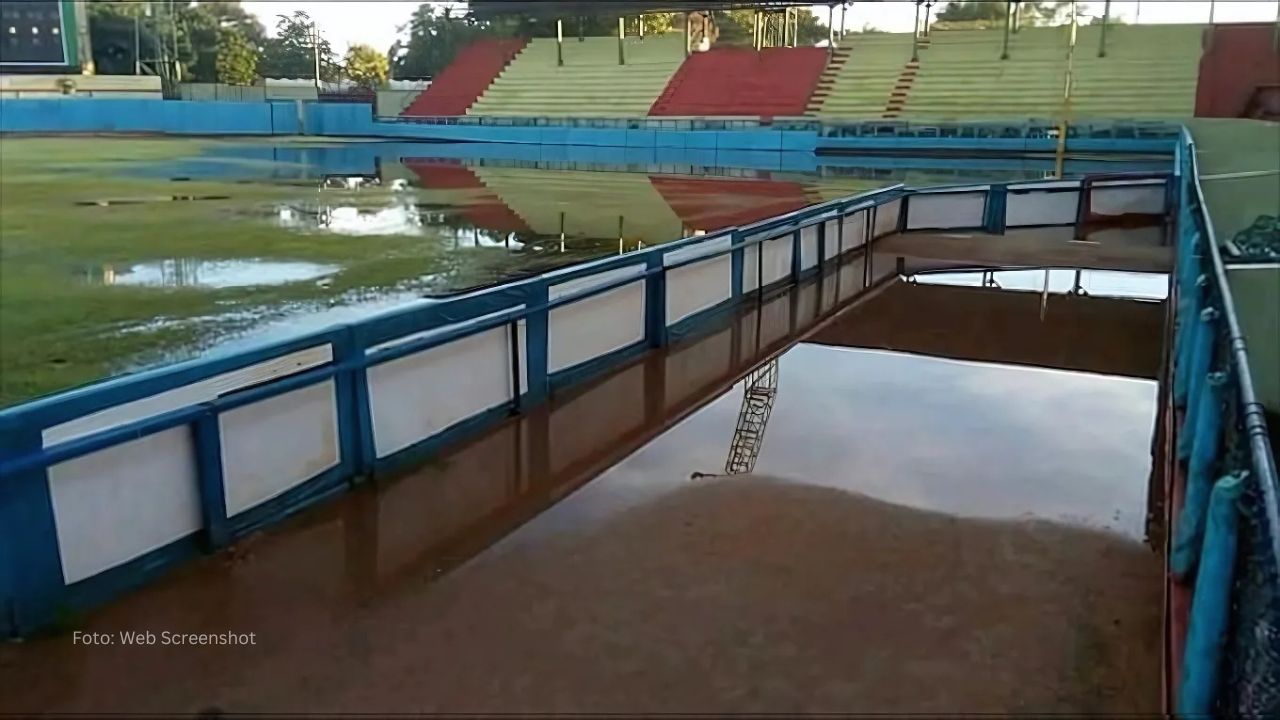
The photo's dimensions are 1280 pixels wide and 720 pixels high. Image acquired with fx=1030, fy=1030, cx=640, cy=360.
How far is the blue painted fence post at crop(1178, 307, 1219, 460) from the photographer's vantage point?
155 inches

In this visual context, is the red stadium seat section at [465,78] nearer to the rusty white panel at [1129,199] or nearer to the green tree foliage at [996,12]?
the green tree foliage at [996,12]

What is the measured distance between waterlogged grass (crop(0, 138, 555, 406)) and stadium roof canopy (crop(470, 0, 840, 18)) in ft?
69.1

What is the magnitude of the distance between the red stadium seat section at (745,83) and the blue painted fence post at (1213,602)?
Result: 119ft

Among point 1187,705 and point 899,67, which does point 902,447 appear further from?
point 899,67

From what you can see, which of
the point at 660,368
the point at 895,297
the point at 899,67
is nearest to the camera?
the point at 660,368

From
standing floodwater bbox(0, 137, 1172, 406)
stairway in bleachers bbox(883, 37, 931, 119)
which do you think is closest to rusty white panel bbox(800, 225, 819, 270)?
standing floodwater bbox(0, 137, 1172, 406)

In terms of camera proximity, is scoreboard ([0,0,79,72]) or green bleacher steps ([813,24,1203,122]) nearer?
scoreboard ([0,0,79,72])

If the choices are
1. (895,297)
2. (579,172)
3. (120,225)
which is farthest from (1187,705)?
(579,172)

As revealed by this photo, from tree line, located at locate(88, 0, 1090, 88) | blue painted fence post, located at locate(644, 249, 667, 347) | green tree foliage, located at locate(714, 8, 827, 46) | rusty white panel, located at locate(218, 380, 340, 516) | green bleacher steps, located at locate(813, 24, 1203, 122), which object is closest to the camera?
rusty white panel, located at locate(218, 380, 340, 516)

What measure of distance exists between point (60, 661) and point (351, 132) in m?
44.3

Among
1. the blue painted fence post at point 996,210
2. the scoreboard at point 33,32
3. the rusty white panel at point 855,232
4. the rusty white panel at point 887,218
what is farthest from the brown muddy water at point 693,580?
the scoreboard at point 33,32

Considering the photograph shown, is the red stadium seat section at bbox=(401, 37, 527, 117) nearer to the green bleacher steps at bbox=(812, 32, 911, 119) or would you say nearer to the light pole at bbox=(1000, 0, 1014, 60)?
the green bleacher steps at bbox=(812, 32, 911, 119)

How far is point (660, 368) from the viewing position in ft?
22.1

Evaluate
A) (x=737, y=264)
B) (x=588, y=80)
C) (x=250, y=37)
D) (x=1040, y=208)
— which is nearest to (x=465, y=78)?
(x=588, y=80)
